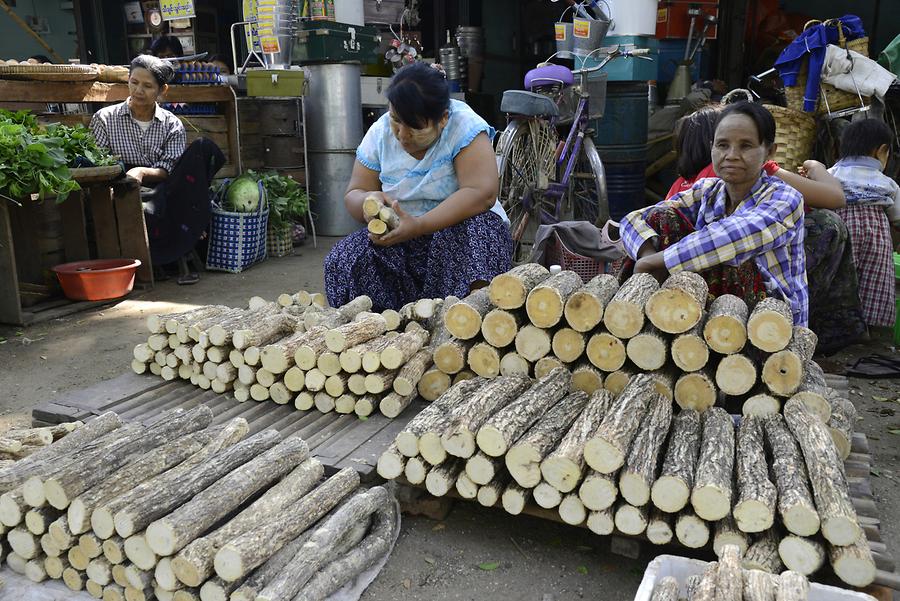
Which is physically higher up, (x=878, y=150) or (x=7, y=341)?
(x=878, y=150)

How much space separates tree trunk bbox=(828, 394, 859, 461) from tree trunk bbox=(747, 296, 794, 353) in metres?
0.36

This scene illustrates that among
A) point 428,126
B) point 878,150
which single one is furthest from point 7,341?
point 878,150

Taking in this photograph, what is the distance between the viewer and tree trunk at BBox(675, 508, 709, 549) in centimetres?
216

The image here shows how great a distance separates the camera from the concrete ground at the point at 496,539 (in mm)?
2389

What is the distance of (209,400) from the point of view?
3.45 m

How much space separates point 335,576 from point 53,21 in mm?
9952

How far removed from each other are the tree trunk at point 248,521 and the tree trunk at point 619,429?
94cm

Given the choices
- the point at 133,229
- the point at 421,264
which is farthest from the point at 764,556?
the point at 133,229

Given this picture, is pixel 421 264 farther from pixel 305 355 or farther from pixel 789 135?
pixel 789 135

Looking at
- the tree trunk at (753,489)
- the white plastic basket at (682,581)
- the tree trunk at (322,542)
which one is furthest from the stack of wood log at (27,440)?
the tree trunk at (753,489)

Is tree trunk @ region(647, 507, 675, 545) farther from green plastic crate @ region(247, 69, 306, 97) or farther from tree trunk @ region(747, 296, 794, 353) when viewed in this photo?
green plastic crate @ region(247, 69, 306, 97)

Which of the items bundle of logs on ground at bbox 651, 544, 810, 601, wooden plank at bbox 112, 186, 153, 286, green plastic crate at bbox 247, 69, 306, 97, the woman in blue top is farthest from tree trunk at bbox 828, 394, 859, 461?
green plastic crate at bbox 247, 69, 306, 97

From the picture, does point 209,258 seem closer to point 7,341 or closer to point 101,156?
point 101,156

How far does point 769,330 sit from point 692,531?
2.56ft
